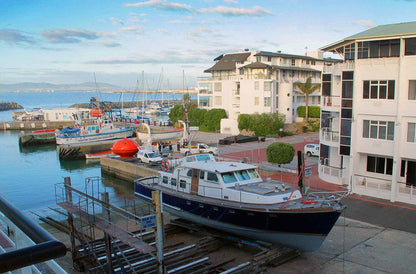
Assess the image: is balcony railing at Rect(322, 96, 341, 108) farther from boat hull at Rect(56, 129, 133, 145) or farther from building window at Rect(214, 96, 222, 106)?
building window at Rect(214, 96, 222, 106)

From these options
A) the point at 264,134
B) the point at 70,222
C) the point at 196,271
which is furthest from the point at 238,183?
the point at 264,134

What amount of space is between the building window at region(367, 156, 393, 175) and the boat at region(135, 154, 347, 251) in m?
8.69

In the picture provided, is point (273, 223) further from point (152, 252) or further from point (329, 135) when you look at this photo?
point (329, 135)

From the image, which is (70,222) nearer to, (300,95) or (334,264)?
(334,264)

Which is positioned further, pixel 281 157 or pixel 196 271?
pixel 281 157

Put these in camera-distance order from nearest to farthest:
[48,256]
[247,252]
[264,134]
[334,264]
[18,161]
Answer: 1. [48,256]
2. [334,264]
3. [247,252]
4. [18,161]
5. [264,134]

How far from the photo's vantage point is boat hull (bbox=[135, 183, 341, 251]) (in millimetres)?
13914

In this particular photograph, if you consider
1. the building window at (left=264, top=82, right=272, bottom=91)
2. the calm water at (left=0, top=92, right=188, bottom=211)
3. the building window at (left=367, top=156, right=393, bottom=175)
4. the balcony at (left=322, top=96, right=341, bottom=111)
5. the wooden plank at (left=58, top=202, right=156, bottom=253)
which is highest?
the building window at (left=264, top=82, right=272, bottom=91)

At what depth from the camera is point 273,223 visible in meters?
14.5

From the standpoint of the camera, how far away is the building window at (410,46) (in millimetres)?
21150

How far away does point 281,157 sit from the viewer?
28.5 metres

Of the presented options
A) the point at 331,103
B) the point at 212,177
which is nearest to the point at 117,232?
the point at 212,177

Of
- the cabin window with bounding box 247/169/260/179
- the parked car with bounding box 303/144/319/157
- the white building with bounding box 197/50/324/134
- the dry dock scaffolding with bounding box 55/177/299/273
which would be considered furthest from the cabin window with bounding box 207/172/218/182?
the white building with bounding box 197/50/324/134

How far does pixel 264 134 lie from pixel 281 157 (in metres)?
22.7
